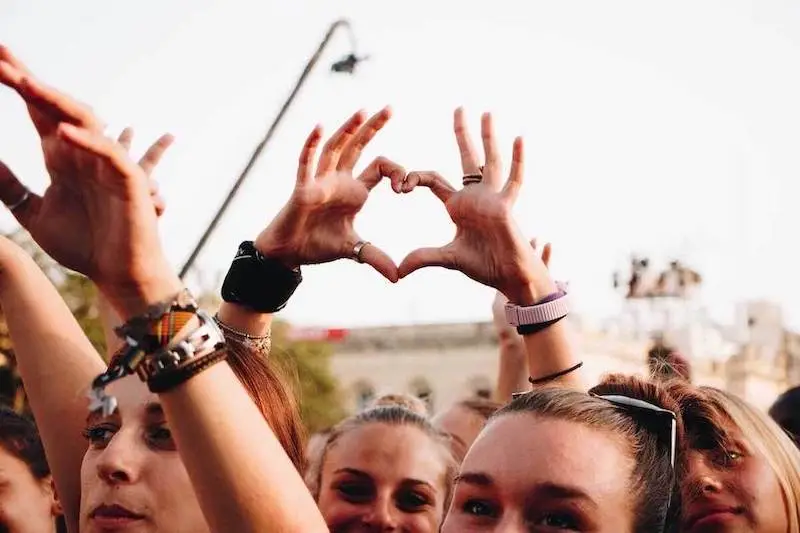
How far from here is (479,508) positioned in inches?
105

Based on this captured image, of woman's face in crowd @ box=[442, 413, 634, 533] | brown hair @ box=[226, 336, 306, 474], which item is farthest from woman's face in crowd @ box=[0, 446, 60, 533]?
woman's face in crowd @ box=[442, 413, 634, 533]

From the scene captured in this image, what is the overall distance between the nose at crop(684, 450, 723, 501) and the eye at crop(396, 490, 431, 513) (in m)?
1.19

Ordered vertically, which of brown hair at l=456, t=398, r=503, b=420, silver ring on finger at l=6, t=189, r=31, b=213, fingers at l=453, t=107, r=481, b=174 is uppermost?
fingers at l=453, t=107, r=481, b=174

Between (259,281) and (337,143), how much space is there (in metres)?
0.42

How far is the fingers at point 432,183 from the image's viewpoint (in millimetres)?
3449

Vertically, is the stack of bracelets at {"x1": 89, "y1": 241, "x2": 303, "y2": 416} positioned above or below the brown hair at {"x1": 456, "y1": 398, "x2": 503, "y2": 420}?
above

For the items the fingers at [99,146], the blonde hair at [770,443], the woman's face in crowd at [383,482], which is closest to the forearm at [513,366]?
the woman's face in crowd at [383,482]

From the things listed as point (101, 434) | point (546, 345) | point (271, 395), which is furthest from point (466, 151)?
point (101, 434)

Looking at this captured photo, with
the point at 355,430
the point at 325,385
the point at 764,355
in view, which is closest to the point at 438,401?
the point at 325,385

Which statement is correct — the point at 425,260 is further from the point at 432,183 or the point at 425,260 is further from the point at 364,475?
the point at 364,475

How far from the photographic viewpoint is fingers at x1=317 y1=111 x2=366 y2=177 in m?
3.39

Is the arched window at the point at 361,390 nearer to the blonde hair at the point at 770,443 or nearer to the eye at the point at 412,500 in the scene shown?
the eye at the point at 412,500

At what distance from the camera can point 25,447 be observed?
13.7 feet

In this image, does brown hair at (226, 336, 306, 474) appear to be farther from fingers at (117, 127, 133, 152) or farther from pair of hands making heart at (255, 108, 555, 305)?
fingers at (117, 127, 133, 152)
